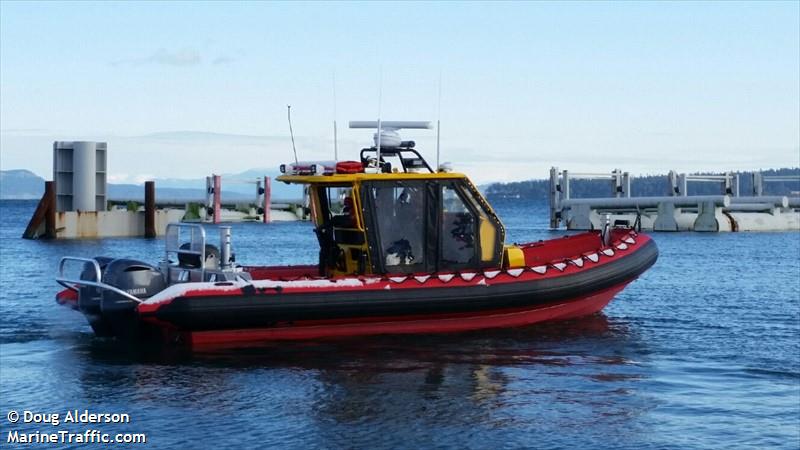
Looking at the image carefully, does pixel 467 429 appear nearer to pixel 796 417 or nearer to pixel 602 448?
pixel 602 448

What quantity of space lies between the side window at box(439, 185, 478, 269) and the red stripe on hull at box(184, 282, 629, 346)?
2.46 feet

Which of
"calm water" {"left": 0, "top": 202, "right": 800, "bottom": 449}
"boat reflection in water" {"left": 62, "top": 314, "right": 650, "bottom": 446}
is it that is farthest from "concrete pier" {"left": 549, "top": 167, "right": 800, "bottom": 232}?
"boat reflection in water" {"left": 62, "top": 314, "right": 650, "bottom": 446}

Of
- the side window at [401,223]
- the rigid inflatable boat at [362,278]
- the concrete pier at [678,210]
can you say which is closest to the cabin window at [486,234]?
the rigid inflatable boat at [362,278]

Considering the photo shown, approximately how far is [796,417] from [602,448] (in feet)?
7.64

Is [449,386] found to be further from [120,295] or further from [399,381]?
[120,295]

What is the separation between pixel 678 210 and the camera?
172 feet

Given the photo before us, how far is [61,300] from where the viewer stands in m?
14.2

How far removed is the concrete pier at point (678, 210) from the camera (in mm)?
51594

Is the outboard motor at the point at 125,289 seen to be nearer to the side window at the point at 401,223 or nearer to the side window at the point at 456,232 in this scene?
the side window at the point at 401,223

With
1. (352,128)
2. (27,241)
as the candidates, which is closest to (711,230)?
(27,241)

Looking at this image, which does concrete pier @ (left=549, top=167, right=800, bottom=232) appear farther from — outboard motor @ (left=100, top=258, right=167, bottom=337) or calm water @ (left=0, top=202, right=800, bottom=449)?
outboard motor @ (left=100, top=258, right=167, bottom=337)

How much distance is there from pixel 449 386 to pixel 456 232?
12.0ft

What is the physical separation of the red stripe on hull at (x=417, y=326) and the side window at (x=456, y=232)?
75 cm

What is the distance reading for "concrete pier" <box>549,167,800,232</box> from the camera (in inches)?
2031
